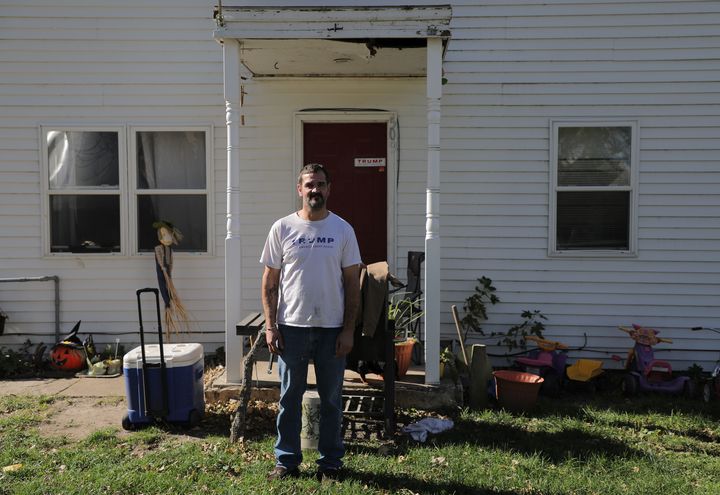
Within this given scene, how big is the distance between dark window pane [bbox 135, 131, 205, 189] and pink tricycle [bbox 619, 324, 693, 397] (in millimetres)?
4909

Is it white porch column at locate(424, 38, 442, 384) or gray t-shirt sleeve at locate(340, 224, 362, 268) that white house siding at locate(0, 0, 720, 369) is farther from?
gray t-shirt sleeve at locate(340, 224, 362, 268)

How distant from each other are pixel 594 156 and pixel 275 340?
15.0ft

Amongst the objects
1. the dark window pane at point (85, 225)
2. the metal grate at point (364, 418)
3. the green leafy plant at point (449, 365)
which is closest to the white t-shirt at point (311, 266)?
the metal grate at point (364, 418)

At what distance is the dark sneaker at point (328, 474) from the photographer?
152 inches

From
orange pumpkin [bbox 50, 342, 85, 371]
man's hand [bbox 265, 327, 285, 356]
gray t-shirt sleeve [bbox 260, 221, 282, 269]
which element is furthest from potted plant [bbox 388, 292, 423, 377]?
orange pumpkin [bbox 50, 342, 85, 371]

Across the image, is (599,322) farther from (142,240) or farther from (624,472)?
(142,240)

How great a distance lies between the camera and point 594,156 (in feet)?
22.1

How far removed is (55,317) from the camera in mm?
6895

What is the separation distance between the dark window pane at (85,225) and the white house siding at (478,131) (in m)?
0.17

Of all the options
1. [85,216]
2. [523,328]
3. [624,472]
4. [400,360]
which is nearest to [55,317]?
[85,216]

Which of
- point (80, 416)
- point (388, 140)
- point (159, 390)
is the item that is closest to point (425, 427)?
point (159, 390)

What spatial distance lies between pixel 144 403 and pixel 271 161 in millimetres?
3070

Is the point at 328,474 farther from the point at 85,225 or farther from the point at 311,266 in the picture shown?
the point at 85,225

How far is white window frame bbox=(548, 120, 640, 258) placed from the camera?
6656 mm
